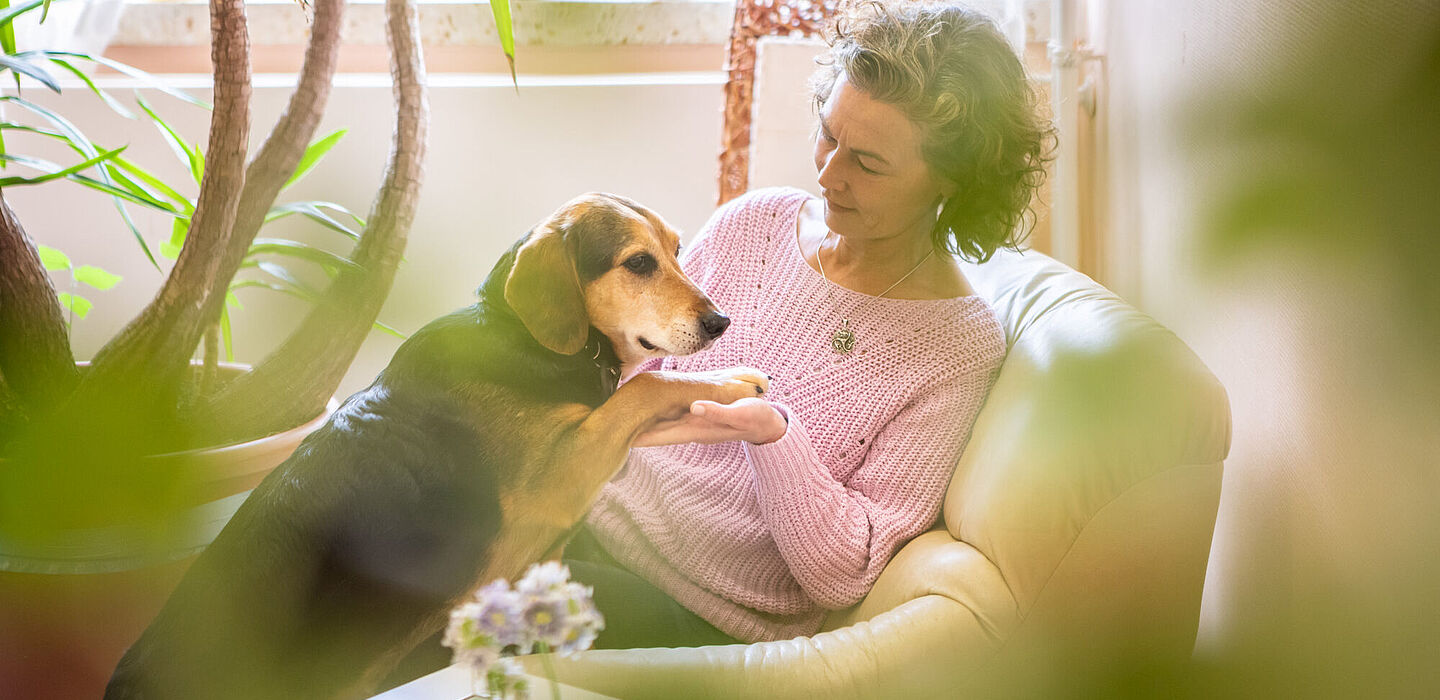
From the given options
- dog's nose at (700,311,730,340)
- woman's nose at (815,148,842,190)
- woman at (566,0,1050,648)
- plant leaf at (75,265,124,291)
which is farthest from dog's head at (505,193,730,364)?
plant leaf at (75,265,124,291)

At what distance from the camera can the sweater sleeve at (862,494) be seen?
1.36m

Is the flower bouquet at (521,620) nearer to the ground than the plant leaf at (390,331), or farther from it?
nearer to the ground

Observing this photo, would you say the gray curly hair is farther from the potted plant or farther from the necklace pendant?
the potted plant

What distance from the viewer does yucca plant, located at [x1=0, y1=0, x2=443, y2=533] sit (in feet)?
0.80

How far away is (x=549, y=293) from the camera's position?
114cm

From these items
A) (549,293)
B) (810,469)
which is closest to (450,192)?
(549,293)

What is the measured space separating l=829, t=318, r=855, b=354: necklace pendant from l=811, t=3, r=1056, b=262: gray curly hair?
0.24 meters

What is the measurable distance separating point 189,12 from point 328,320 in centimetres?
254

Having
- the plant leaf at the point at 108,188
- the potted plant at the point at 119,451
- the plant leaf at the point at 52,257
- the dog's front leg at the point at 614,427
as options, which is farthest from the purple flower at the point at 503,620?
the plant leaf at the point at 52,257

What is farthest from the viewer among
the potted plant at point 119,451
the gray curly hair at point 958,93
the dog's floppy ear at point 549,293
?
the gray curly hair at point 958,93

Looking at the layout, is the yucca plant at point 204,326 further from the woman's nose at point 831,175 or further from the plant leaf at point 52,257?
the woman's nose at point 831,175

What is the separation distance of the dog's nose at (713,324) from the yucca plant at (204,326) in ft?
1.34

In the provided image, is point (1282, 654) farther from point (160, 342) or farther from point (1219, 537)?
point (1219, 537)

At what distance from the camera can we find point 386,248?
11.9 inches
